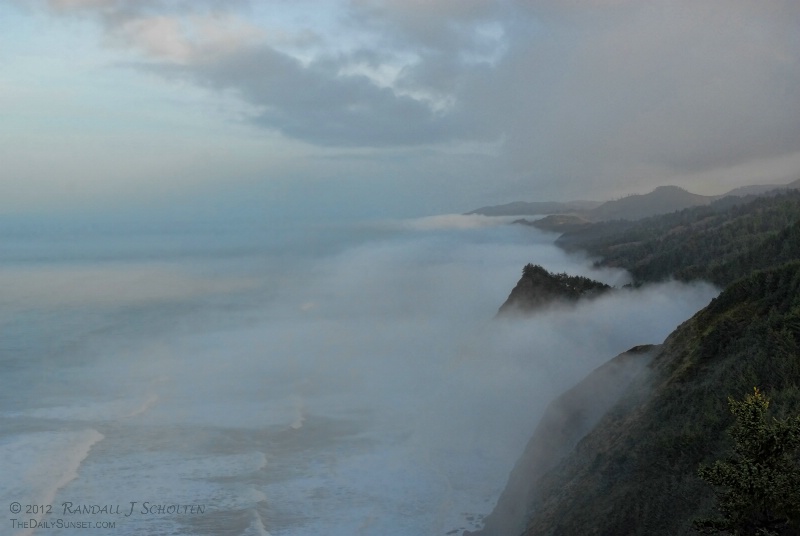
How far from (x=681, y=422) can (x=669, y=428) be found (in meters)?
0.34

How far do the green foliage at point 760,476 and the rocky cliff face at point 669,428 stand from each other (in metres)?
4.02

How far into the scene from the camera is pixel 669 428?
17.9 metres

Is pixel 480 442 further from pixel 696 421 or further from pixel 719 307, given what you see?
pixel 696 421

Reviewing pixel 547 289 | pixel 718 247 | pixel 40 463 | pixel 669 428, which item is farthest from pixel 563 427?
pixel 718 247

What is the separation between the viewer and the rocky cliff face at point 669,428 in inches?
622

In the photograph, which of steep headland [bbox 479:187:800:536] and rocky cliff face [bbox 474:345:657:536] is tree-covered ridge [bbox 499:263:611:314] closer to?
rocky cliff face [bbox 474:345:657:536]

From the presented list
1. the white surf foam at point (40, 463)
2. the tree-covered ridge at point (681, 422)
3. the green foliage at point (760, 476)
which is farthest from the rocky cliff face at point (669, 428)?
the white surf foam at point (40, 463)

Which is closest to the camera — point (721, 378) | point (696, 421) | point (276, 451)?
point (696, 421)

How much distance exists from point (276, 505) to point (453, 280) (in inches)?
4727

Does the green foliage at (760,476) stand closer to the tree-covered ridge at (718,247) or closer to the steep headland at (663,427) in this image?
the steep headland at (663,427)

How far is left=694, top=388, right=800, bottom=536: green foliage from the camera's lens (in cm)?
997

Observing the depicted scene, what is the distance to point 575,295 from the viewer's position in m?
51.3

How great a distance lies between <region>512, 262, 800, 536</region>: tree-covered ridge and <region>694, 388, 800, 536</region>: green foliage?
3.36 m

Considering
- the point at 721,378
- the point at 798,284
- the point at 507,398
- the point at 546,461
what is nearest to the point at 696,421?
the point at 721,378
